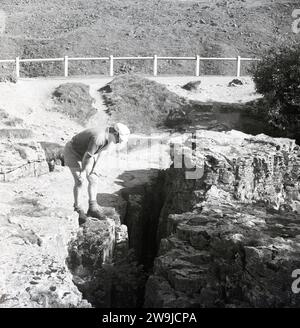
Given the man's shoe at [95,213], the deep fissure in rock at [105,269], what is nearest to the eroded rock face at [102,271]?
the deep fissure in rock at [105,269]

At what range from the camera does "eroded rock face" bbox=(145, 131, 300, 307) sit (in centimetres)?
687

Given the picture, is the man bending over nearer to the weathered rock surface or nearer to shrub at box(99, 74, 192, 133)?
the weathered rock surface

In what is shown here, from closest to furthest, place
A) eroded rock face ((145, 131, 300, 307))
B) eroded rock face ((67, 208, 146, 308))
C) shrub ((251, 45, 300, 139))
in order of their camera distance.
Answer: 1. eroded rock face ((145, 131, 300, 307))
2. eroded rock face ((67, 208, 146, 308))
3. shrub ((251, 45, 300, 139))

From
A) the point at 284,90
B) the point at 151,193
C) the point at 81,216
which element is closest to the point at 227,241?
the point at 81,216

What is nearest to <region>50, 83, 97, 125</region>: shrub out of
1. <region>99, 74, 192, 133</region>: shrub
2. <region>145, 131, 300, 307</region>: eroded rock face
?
<region>99, 74, 192, 133</region>: shrub

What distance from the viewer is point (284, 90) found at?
17.8m

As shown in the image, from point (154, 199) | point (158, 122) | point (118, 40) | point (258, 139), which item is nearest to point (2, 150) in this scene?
point (154, 199)

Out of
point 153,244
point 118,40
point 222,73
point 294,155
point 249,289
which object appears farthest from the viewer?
point 118,40

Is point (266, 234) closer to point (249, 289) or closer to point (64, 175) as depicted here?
point (249, 289)

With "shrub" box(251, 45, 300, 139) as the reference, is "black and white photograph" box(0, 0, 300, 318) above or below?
below

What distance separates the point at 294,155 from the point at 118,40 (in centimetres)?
2408

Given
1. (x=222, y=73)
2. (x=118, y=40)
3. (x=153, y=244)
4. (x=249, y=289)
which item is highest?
(x=118, y=40)

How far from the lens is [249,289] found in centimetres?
687

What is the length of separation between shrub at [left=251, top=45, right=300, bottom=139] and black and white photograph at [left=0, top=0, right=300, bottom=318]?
45mm
